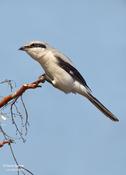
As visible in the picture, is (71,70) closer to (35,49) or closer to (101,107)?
(101,107)

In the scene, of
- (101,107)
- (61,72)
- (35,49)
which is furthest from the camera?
(101,107)

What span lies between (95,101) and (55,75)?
57cm

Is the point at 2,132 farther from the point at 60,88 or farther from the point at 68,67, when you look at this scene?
the point at 68,67

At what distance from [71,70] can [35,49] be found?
2.01 feet

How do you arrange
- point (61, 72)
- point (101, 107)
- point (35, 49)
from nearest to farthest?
point (35, 49) < point (61, 72) < point (101, 107)

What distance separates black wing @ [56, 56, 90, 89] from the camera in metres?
4.29

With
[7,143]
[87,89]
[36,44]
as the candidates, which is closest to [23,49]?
[36,44]

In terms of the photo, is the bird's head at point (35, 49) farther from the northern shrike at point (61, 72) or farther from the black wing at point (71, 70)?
the black wing at point (71, 70)

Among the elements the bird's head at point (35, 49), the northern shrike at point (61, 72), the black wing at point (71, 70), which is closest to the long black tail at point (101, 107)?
the northern shrike at point (61, 72)

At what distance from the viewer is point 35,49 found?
12.5 feet

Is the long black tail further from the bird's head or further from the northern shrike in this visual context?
the bird's head

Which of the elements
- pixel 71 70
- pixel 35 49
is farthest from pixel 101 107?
pixel 35 49

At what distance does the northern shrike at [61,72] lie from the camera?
4.00m

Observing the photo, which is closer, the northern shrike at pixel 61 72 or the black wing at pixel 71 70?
the northern shrike at pixel 61 72
